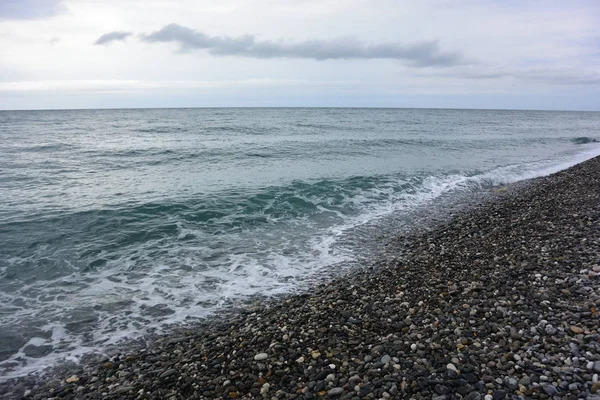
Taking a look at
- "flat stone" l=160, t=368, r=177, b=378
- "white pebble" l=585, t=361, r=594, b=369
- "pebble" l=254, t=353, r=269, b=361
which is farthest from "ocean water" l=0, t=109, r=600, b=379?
"white pebble" l=585, t=361, r=594, b=369

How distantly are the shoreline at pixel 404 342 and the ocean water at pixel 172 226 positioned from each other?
1115 mm

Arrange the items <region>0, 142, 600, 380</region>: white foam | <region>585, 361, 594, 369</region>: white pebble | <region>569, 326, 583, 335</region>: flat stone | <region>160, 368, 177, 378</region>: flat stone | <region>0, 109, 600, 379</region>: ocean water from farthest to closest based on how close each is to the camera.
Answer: <region>0, 109, 600, 379</region>: ocean water
<region>0, 142, 600, 380</region>: white foam
<region>160, 368, 177, 378</region>: flat stone
<region>569, 326, 583, 335</region>: flat stone
<region>585, 361, 594, 369</region>: white pebble

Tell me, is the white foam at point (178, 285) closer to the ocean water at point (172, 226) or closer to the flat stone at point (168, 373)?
the ocean water at point (172, 226)

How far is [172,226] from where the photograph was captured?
13555 millimetres

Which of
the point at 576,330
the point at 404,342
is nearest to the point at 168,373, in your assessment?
the point at 404,342

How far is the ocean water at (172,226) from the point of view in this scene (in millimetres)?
8031

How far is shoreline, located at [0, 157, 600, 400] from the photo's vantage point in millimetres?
4773

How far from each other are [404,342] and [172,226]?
1011cm

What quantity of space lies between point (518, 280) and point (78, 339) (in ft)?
28.0

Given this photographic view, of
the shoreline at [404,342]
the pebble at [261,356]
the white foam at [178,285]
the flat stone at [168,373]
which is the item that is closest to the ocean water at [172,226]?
the white foam at [178,285]

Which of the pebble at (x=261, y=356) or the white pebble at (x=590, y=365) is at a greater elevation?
the white pebble at (x=590, y=365)

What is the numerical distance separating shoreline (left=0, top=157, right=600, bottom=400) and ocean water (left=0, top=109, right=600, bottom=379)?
1.12 m

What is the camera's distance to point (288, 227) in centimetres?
1394

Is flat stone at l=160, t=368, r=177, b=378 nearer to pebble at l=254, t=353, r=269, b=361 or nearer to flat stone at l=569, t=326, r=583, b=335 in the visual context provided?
pebble at l=254, t=353, r=269, b=361
